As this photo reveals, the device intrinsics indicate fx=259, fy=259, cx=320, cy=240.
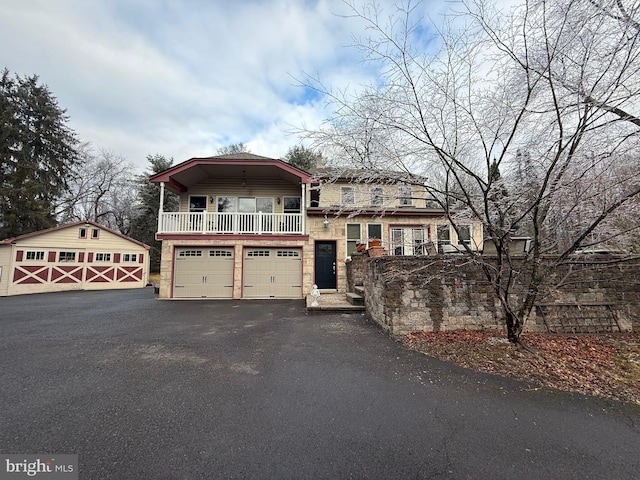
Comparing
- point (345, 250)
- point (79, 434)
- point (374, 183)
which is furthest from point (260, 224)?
point (79, 434)

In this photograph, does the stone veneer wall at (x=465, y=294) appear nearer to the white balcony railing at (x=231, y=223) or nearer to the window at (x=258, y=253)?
the white balcony railing at (x=231, y=223)

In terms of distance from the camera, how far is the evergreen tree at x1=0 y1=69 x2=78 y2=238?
16.5m

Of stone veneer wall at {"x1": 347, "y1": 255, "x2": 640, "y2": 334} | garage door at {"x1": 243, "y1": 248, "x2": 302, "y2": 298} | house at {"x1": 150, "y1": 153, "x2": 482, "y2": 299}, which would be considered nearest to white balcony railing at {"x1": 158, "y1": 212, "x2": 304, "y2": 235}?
house at {"x1": 150, "y1": 153, "x2": 482, "y2": 299}

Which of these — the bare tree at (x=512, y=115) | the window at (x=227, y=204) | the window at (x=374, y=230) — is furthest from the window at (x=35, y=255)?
the bare tree at (x=512, y=115)

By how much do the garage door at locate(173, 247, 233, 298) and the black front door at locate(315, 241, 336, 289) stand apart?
3.58 metres

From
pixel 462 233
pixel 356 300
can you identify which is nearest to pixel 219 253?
pixel 356 300

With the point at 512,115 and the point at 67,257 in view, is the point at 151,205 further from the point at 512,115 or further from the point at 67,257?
the point at 512,115

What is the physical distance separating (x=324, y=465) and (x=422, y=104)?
449 centimetres

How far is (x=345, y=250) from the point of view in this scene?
438 inches

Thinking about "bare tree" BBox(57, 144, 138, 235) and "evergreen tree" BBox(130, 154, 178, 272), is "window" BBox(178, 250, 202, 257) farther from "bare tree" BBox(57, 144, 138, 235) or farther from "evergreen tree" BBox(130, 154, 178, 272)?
"bare tree" BBox(57, 144, 138, 235)

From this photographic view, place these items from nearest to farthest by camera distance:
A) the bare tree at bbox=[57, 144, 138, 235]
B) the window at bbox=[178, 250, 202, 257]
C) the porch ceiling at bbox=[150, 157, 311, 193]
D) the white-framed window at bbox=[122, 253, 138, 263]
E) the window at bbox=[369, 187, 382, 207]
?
1. the window at bbox=[369, 187, 382, 207]
2. the porch ceiling at bbox=[150, 157, 311, 193]
3. the window at bbox=[178, 250, 202, 257]
4. the white-framed window at bbox=[122, 253, 138, 263]
5. the bare tree at bbox=[57, 144, 138, 235]

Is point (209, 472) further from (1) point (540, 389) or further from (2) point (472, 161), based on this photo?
(2) point (472, 161)

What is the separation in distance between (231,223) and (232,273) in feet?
6.93

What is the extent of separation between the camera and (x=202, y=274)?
10.4 m
